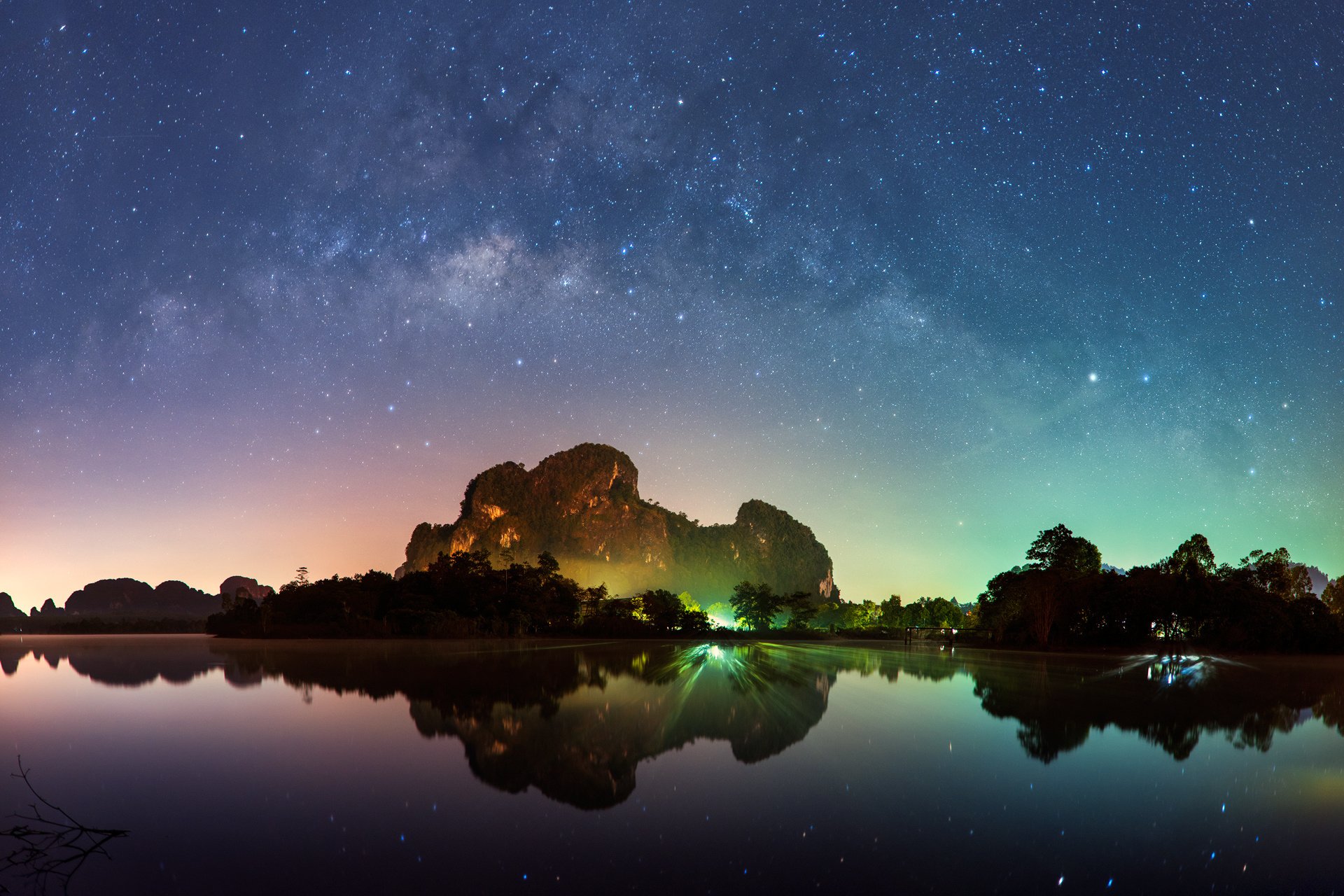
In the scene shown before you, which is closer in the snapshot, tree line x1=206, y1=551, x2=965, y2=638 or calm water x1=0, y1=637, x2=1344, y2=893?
calm water x1=0, y1=637, x2=1344, y2=893

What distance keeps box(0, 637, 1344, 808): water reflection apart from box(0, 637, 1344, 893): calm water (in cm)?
11

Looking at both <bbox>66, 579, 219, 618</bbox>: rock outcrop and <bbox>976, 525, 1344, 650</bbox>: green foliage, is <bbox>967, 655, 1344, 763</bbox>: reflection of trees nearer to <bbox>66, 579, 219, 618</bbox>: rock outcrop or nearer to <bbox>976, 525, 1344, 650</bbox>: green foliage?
<bbox>976, 525, 1344, 650</bbox>: green foliage

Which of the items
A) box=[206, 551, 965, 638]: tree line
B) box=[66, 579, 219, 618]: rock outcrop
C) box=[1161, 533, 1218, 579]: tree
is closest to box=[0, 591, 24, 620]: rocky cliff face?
box=[66, 579, 219, 618]: rock outcrop

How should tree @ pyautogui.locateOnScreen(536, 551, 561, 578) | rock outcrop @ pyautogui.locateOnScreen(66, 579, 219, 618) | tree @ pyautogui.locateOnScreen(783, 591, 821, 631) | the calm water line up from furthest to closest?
1. rock outcrop @ pyautogui.locateOnScreen(66, 579, 219, 618)
2. tree @ pyautogui.locateOnScreen(783, 591, 821, 631)
3. tree @ pyautogui.locateOnScreen(536, 551, 561, 578)
4. the calm water

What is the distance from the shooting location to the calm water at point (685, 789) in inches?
201

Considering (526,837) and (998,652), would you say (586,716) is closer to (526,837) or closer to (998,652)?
(526,837)

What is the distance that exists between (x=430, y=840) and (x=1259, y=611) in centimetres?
4894

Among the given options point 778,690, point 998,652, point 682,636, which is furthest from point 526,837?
point 682,636

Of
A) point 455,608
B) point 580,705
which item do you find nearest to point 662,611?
point 455,608

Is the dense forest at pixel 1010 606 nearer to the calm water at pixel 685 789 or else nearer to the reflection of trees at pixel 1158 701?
the reflection of trees at pixel 1158 701

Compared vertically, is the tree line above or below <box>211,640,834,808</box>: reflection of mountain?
below

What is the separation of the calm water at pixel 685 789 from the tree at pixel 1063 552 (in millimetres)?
43467

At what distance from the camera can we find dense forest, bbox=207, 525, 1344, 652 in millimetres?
41250

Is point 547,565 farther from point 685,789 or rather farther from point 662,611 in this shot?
point 685,789
